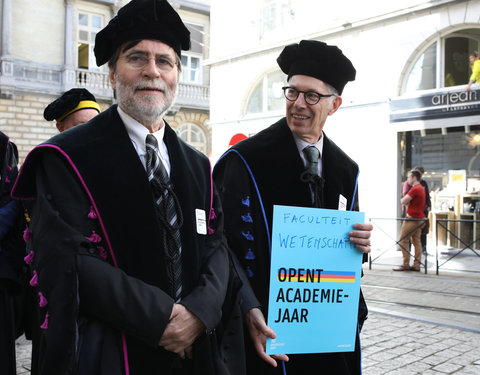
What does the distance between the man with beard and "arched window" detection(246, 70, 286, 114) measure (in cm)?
1490

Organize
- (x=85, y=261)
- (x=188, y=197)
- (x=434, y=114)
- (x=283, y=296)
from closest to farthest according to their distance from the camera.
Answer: (x=85, y=261), (x=188, y=197), (x=283, y=296), (x=434, y=114)

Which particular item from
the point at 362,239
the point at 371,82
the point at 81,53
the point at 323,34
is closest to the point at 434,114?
the point at 371,82

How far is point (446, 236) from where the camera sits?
12492 millimetres

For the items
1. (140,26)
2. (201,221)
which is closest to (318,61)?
(140,26)

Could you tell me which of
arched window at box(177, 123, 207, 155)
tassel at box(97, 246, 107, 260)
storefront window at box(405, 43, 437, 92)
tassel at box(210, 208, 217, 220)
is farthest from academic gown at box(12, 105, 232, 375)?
arched window at box(177, 123, 207, 155)

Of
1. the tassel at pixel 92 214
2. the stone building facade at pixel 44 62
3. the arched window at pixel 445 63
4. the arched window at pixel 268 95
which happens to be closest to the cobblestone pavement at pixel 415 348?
the tassel at pixel 92 214

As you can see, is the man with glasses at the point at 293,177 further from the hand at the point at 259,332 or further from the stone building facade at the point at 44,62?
the stone building facade at the point at 44,62

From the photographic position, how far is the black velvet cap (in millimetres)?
2664

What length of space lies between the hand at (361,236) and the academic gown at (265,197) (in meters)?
0.19

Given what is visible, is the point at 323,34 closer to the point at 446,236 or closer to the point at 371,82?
the point at 371,82

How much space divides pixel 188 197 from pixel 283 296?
63 centimetres

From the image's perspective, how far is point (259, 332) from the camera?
7.72 feet

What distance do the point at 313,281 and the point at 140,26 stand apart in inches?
51.0

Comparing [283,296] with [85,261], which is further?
[283,296]
